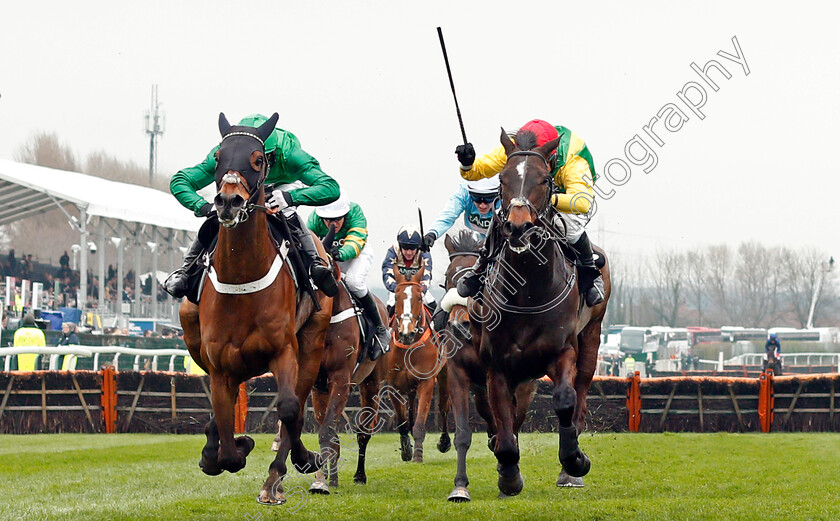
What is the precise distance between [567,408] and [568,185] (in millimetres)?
1726

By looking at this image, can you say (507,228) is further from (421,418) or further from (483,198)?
(421,418)

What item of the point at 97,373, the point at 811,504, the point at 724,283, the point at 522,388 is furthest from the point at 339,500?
the point at 724,283

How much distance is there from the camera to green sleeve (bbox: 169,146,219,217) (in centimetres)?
731

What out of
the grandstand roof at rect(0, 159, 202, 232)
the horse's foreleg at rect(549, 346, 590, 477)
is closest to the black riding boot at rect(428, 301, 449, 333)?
the horse's foreleg at rect(549, 346, 590, 477)

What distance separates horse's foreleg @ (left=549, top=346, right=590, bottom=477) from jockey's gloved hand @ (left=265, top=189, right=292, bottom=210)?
216 cm

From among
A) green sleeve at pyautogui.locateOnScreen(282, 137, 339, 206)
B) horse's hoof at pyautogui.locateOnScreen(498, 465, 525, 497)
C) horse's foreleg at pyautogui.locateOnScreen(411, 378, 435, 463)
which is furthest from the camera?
horse's foreleg at pyautogui.locateOnScreen(411, 378, 435, 463)

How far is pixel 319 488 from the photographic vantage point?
938 centimetres

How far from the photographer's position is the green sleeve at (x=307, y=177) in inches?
305

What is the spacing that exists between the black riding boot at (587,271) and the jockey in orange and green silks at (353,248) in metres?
2.73

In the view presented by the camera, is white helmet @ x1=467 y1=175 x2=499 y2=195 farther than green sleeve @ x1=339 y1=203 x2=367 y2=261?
No

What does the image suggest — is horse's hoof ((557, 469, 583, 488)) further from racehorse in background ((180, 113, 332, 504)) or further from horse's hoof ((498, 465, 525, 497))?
racehorse in background ((180, 113, 332, 504))

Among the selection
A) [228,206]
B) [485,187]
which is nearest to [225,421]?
[228,206]

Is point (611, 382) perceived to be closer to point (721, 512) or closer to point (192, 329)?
point (721, 512)

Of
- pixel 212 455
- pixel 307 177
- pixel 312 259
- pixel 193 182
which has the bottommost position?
pixel 212 455
